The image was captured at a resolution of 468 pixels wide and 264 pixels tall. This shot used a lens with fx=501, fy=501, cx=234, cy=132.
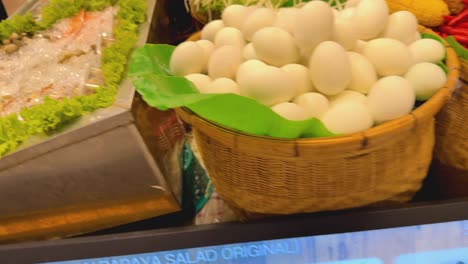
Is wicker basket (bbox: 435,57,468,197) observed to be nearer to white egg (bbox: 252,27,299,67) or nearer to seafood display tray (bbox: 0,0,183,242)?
white egg (bbox: 252,27,299,67)

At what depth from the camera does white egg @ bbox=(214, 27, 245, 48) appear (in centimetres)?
78

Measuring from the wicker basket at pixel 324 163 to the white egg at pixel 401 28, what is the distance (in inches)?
2.7

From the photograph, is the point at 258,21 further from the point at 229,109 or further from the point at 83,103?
the point at 83,103

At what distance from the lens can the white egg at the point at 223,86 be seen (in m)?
0.69

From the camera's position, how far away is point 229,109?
0.62 meters

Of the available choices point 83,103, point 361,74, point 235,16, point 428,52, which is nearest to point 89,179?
point 83,103

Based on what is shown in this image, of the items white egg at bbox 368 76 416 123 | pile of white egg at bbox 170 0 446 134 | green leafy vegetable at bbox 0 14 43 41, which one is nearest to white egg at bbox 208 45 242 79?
pile of white egg at bbox 170 0 446 134

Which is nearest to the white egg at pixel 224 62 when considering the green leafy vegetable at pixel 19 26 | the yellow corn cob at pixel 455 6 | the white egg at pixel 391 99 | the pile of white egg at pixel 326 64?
the pile of white egg at pixel 326 64

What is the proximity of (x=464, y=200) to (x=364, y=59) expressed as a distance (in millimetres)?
230

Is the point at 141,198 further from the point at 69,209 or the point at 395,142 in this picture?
the point at 395,142

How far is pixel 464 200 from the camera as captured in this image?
0.64 metres

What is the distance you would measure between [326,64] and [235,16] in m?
0.23

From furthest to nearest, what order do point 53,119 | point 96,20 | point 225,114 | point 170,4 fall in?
point 170,4 < point 96,20 < point 53,119 < point 225,114

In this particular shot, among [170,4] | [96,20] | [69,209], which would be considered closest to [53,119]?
[69,209]
